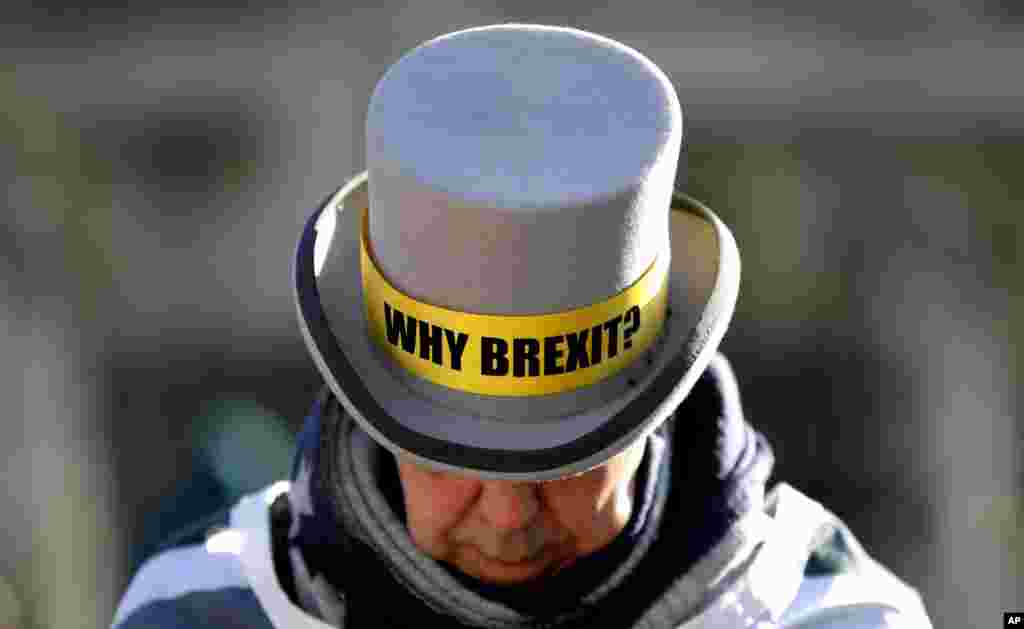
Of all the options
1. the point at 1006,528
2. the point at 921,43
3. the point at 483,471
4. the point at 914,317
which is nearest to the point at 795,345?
the point at 914,317

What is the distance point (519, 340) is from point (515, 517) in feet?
0.89

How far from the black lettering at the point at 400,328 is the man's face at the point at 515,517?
16 cm

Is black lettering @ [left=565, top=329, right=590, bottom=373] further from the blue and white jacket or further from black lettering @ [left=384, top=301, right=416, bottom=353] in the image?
the blue and white jacket

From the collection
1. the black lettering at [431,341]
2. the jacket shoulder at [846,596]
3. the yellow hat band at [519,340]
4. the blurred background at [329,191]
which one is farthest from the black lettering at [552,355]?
the blurred background at [329,191]

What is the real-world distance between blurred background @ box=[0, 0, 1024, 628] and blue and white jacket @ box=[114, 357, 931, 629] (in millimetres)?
1813

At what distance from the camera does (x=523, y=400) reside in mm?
2416

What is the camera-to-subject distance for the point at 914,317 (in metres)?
5.62

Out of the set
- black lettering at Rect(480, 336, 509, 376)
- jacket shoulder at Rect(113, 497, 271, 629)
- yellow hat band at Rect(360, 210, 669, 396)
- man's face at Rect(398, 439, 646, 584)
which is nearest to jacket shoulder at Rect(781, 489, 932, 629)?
man's face at Rect(398, 439, 646, 584)

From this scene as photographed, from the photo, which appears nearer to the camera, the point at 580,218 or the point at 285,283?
the point at 580,218

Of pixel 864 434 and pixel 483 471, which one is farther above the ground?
pixel 483 471

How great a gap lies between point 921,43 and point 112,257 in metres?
2.70

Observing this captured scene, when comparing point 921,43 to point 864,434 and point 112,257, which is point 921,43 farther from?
point 112,257

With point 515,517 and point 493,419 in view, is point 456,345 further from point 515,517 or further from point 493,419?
point 515,517

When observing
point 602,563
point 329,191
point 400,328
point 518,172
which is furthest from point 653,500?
point 329,191
